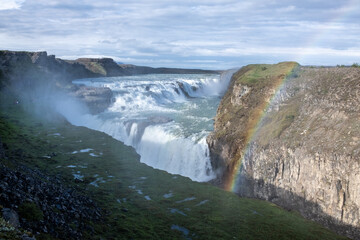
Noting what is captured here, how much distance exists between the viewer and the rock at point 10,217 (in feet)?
72.8

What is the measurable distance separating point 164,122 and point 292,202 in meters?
43.5

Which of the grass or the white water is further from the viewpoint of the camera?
the white water

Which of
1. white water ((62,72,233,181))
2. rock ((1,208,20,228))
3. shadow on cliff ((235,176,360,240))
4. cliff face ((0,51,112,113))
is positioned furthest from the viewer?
cliff face ((0,51,112,113))

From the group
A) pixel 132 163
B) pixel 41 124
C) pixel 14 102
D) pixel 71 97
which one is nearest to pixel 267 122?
pixel 132 163

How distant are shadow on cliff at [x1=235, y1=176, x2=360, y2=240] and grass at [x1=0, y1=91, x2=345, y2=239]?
1.47 meters

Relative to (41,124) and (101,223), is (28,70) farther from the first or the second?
(101,223)

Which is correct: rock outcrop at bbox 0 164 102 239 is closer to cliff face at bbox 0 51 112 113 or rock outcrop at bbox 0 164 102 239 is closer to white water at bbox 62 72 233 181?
white water at bbox 62 72 233 181

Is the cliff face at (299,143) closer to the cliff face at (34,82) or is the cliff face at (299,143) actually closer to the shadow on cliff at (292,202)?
the shadow on cliff at (292,202)

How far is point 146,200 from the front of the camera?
48219 millimetres

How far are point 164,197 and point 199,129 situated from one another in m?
29.4

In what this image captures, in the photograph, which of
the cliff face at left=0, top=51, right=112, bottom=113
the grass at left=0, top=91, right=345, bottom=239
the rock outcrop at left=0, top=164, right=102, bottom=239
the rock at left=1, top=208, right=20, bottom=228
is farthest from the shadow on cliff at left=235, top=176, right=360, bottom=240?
the cliff face at left=0, top=51, right=112, bottom=113

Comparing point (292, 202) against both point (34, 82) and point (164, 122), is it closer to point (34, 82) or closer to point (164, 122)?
point (164, 122)

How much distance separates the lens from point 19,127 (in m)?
90.1

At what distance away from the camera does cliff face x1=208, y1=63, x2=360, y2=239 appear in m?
41.4
